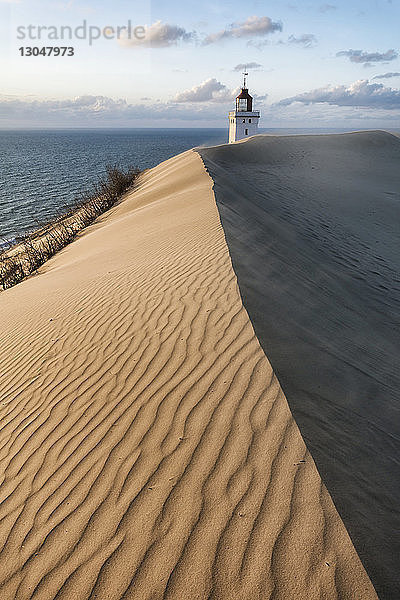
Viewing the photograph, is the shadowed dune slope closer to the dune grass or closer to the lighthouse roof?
the dune grass

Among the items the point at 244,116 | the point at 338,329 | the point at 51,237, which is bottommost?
the point at 51,237

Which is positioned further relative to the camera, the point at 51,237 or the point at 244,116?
the point at 244,116

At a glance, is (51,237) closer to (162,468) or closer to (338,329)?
(338,329)

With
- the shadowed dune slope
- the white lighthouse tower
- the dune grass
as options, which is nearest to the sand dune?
the shadowed dune slope

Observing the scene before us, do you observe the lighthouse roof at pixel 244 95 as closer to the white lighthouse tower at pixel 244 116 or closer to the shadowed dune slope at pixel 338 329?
the white lighthouse tower at pixel 244 116

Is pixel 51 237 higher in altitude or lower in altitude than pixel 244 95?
lower

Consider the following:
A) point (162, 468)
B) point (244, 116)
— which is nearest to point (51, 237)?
point (162, 468)

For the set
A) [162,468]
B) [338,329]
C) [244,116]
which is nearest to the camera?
[162,468]
